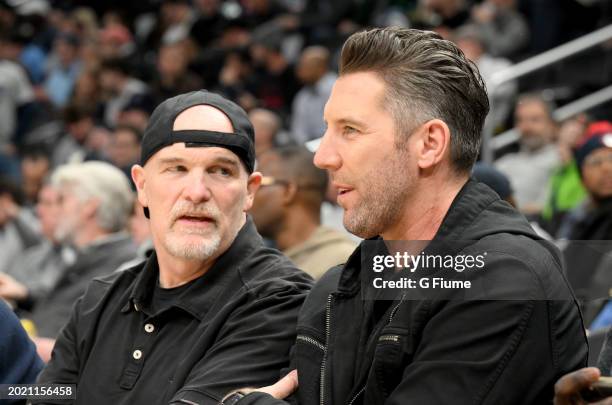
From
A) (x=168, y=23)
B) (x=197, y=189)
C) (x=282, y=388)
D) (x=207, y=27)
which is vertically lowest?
(x=282, y=388)

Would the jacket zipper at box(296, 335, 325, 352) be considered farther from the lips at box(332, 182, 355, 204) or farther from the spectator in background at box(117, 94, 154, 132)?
the spectator in background at box(117, 94, 154, 132)

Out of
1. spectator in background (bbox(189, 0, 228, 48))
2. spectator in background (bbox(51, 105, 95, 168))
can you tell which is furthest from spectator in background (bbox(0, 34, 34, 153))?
spectator in background (bbox(189, 0, 228, 48))

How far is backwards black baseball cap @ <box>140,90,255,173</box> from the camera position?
3336 millimetres

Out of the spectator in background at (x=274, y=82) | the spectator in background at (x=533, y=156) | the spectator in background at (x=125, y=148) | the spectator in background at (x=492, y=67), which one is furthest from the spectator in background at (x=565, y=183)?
the spectator in background at (x=274, y=82)

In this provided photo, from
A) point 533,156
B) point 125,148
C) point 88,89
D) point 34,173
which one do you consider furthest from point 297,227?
point 88,89

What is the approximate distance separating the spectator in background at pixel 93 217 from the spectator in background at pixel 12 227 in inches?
69.5

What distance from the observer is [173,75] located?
45.0 feet

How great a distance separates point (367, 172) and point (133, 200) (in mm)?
3985

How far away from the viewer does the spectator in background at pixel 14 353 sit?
355 cm

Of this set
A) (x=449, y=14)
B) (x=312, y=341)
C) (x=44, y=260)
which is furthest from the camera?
(x=449, y=14)

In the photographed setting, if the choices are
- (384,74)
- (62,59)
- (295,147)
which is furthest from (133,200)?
(62,59)

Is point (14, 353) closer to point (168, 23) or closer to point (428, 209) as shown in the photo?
point (428, 209)

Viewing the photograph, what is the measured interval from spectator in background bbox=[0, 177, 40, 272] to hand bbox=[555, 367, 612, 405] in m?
6.31

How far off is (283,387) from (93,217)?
3.58 metres
